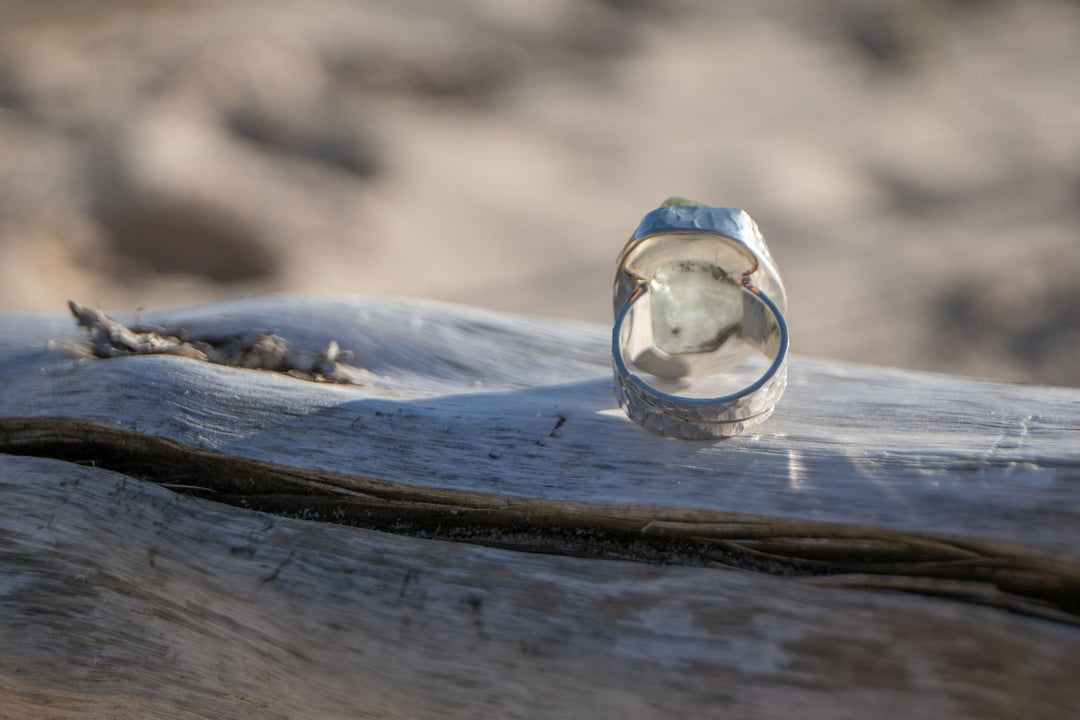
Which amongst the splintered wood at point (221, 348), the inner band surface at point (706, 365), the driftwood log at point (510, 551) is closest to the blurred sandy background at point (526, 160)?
the inner band surface at point (706, 365)

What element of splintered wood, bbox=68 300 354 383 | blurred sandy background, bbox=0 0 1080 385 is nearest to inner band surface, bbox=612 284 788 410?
splintered wood, bbox=68 300 354 383

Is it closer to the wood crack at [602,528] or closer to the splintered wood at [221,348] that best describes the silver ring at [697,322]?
the wood crack at [602,528]

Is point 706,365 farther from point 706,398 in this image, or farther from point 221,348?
point 221,348

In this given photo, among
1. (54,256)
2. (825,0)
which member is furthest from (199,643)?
(825,0)

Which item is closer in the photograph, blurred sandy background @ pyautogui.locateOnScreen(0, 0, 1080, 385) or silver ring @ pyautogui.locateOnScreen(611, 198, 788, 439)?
silver ring @ pyautogui.locateOnScreen(611, 198, 788, 439)

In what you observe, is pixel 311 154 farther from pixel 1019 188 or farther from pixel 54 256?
pixel 1019 188

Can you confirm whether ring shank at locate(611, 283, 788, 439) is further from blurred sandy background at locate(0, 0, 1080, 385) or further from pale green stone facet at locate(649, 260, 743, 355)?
blurred sandy background at locate(0, 0, 1080, 385)

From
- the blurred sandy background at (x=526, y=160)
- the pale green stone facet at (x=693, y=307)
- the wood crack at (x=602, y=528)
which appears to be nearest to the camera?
the wood crack at (x=602, y=528)
